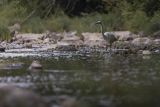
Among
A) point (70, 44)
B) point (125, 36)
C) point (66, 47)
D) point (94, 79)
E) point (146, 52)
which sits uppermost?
point (125, 36)

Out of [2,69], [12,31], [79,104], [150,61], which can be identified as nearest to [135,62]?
[150,61]

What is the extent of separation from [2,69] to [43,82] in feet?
15.5

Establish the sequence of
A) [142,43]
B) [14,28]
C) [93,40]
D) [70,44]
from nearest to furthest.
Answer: [142,43]
[70,44]
[93,40]
[14,28]

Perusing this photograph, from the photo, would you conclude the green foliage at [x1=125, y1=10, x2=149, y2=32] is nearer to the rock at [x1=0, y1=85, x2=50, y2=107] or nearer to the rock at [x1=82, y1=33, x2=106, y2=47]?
the rock at [x1=82, y1=33, x2=106, y2=47]

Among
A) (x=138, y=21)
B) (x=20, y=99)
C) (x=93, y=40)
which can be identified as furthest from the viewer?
(x=138, y=21)

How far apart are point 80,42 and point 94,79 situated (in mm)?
15668

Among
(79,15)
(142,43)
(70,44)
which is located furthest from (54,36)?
(142,43)

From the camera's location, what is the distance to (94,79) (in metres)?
16.0

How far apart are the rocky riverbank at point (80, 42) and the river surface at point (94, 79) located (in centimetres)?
353

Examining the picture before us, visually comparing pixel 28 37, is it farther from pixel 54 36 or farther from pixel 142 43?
pixel 142 43

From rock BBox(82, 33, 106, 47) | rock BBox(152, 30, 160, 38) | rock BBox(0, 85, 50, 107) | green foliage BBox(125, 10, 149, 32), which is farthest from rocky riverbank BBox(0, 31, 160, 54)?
rock BBox(0, 85, 50, 107)

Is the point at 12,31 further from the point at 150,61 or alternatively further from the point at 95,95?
the point at 95,95

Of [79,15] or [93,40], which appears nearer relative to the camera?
[93,40]

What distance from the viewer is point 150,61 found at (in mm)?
21266
